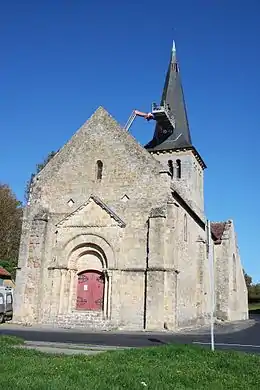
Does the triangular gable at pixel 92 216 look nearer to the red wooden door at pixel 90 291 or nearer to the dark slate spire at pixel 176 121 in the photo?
the red wooden door at pixel 90 291

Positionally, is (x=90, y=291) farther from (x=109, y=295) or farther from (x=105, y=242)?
(x=105, y=242)

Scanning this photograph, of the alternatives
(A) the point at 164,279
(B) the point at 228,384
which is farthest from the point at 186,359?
(A) the point at 164,279

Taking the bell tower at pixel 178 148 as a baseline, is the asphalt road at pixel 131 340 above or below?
below

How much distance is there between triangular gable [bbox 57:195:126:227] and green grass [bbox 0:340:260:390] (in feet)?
41.1

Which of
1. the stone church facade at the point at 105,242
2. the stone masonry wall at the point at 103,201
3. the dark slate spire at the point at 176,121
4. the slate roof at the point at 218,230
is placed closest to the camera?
the stone church facade at the point at 105,242

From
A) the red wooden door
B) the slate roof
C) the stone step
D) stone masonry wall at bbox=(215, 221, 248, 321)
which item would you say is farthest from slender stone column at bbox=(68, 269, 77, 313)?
the slate roof

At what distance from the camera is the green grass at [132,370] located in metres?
6.61

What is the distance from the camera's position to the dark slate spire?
1438 inches

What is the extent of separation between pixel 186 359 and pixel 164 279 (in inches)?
438

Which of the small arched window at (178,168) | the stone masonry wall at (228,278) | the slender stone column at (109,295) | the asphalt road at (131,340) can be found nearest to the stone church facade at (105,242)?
the slender stone column at (109,295)

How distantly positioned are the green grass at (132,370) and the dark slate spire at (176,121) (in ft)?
89.6

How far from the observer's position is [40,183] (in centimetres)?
2527

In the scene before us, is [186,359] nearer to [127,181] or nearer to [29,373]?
[29,373]

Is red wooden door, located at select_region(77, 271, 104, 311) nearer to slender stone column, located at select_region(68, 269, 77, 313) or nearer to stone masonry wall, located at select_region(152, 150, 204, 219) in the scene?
slender stone column, located at select_region(68, 269, 77, 313)
